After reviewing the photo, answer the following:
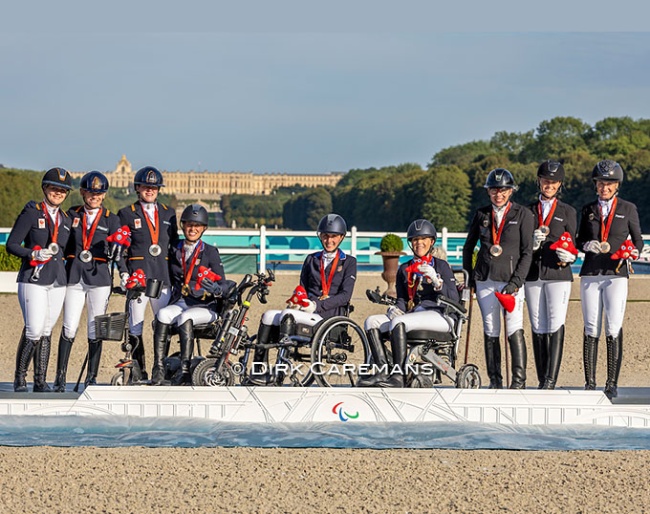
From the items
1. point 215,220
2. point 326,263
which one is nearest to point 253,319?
point 326,263

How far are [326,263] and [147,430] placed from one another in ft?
6.32

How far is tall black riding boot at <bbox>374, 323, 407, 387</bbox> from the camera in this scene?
8672mm

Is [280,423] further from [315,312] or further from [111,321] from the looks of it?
[111,321]

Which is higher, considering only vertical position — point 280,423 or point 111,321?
point 111,321

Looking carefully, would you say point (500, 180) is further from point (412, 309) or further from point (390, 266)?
point (390, 266)

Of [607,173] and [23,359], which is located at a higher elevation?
[607,173]

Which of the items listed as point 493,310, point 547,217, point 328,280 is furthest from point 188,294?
point 547,217

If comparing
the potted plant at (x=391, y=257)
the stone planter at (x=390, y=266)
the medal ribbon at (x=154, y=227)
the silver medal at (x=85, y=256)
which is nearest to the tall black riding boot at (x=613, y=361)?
the medal ribbon at (x=154, y=227)

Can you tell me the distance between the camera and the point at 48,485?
21.9 ft

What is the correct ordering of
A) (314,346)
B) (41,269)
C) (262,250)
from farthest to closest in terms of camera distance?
(262,250) < (41,269) < (314,346)

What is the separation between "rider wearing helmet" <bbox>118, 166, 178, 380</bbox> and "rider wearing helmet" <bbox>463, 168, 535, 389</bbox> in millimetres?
2394

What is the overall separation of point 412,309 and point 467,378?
0.67 metres

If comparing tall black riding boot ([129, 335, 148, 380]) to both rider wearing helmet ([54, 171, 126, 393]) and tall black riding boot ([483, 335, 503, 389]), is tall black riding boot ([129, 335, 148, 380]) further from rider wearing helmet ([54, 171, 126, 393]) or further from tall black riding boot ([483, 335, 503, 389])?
tall black riding boot ([483, 335, 503, 389])

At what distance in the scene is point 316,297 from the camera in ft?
30.1
